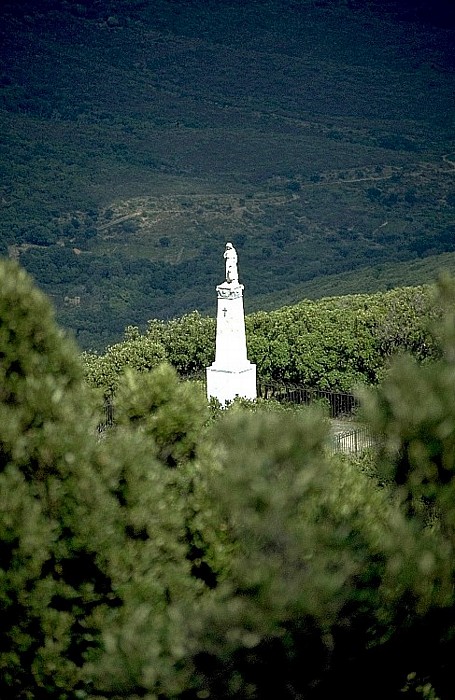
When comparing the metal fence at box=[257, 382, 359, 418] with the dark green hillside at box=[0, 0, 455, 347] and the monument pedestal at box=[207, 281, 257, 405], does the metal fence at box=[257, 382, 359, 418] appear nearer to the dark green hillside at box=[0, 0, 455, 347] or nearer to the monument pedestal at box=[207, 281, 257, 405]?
the monument pedestal at box=[207, 281, 257, 405]

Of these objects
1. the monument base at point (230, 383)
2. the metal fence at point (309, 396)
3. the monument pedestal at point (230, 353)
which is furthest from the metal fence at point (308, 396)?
the monument pedestal at point (230, 353)

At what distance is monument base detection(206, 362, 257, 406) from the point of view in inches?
1070

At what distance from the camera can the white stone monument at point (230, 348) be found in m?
26.8

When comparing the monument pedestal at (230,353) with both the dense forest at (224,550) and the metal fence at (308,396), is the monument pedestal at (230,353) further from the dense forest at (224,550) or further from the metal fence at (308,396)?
the dense forest at (224,550)

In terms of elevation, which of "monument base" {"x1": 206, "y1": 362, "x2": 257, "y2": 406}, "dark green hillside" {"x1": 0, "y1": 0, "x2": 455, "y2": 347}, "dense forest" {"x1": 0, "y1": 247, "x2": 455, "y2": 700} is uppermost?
"dark green hillside" {"x1": 0, "y1": 0, "x2": 455, "y2": 347}

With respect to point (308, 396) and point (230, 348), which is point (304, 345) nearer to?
point (308, 396)

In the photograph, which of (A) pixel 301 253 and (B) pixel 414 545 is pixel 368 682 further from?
(A) pixel 301 253

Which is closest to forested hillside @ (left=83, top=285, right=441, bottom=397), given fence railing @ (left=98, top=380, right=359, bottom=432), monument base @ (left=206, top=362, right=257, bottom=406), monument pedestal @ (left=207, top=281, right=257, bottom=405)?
fence railing @ (left=98, top=380, right=359, bottom=432)

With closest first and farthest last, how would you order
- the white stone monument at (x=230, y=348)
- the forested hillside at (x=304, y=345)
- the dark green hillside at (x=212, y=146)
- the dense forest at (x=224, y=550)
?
the dense forest at (x=224, y=550)
the white stone monument at (x=230, y=348)
the forested hillside at (x=304, y=345)
the dark green hillside at (x=212, y=146)

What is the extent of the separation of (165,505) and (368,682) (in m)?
2.32

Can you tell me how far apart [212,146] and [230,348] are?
96.6 m

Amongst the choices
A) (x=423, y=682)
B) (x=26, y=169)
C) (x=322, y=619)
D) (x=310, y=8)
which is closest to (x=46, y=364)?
(x=322, y=619)

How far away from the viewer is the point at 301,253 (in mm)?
97250

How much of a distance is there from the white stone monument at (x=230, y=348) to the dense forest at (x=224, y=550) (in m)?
16.5
